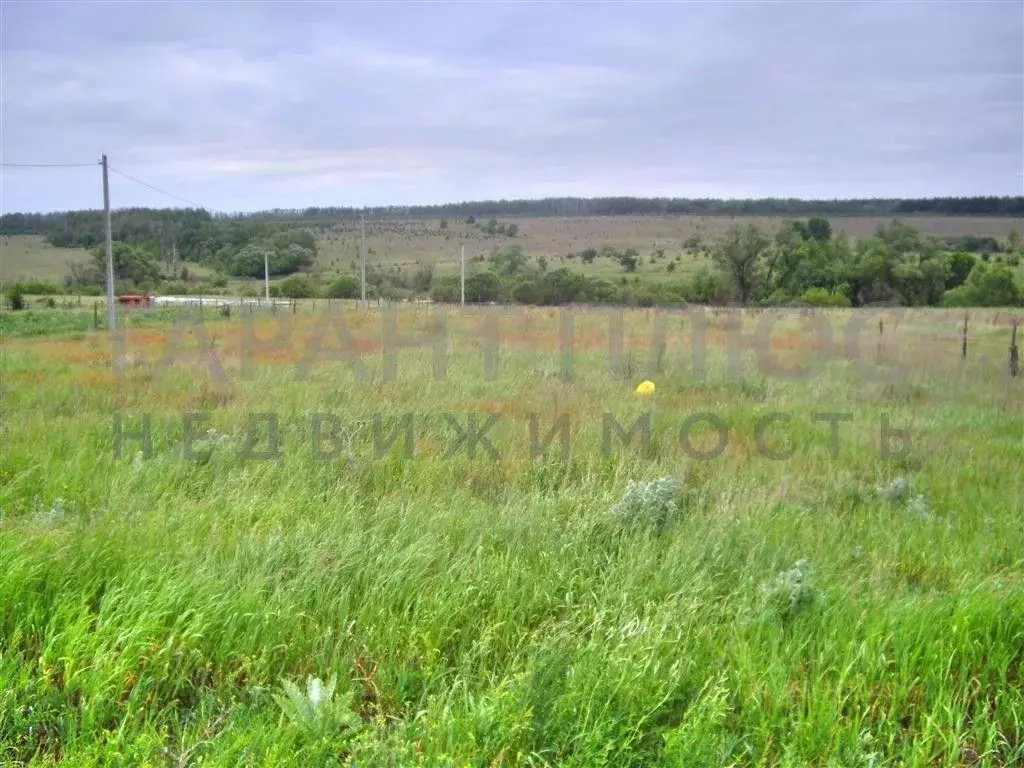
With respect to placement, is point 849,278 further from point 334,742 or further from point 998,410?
point 334,742

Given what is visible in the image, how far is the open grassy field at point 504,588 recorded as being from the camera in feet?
8.43

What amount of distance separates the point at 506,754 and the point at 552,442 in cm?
449

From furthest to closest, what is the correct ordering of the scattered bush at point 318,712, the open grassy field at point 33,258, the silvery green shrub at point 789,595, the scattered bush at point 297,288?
the scattered bush at point 297,288
the open grassy field at point 33,258
the silvery green shrub at point 789,595
the scattered bush at point 318,712

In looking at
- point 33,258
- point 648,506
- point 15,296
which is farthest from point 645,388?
point 15,296

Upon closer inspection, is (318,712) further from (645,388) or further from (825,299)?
(825,299)

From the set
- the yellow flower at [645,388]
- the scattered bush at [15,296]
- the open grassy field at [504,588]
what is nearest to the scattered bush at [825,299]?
the yellow flower at [645,388]

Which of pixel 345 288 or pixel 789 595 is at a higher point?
pixel 345 288

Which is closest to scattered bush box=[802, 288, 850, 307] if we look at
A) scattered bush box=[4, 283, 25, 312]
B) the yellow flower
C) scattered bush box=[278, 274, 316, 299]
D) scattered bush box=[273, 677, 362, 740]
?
the yellow flower

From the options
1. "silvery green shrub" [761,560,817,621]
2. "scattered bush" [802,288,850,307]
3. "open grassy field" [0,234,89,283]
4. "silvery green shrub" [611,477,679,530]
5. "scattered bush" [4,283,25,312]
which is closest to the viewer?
"silvery green shrub" [761,560,817,621]

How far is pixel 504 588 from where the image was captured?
349cm

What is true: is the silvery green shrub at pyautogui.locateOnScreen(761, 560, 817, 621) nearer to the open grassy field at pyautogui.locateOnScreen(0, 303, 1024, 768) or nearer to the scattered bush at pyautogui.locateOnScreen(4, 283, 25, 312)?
the open grassy field at pyautogui.locateOnScreen(0, 303, 1024, 768)

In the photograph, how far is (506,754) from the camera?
8.19 ft

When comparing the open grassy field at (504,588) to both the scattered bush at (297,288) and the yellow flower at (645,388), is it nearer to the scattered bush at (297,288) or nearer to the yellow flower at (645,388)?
the yellow flower at (645,388)

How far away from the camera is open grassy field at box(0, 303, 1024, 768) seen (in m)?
2.57
